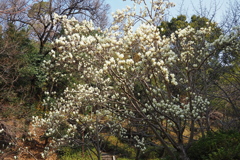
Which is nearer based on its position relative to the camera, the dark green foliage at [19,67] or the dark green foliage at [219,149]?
the dark green foliage at [219,149]

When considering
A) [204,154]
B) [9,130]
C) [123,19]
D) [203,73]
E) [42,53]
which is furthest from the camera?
[42,53]

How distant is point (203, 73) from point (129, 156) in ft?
19.6

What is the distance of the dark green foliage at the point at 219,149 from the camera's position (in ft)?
11.2

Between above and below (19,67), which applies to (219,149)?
below

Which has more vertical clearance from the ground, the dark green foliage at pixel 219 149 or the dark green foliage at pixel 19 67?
the dark green foliage at pixel 19 67

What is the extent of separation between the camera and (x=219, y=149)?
11.6 ft

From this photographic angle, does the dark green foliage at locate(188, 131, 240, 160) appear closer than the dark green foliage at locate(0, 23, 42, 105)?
Yes

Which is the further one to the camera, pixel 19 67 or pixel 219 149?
pixel 19 67

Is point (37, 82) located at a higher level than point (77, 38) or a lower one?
higher

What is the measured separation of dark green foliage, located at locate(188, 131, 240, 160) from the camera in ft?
A: 11.2

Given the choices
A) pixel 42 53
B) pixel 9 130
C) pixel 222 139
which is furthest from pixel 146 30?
pixel 42 53

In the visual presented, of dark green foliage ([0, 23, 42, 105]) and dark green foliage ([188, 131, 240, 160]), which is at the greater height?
dark green foliage ([0, 23, 42, 105])

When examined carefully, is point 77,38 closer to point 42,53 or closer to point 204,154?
point 204,154

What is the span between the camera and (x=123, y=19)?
15.6ft
